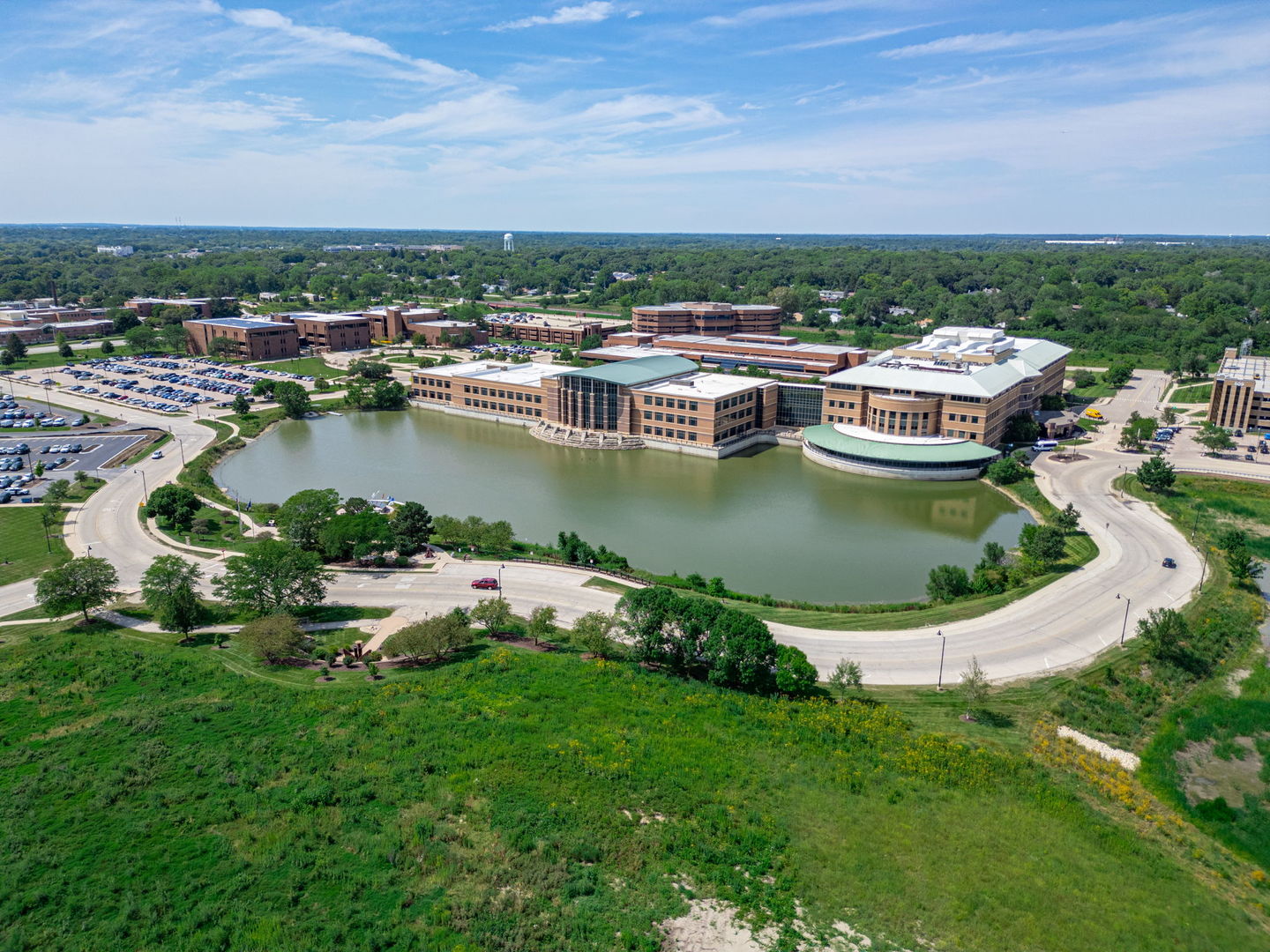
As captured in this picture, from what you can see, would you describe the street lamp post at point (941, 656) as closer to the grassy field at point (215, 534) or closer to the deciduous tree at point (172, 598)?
the deciduous tree at point (172, 598)

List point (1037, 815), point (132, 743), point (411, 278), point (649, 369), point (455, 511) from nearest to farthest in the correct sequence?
1. point (1037, 815)
2. point (132, 743)
3. point (455, 511)
4. point (649, 369)
5. point (411, 278)

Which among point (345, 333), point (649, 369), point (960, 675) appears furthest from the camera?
point (345, 333)

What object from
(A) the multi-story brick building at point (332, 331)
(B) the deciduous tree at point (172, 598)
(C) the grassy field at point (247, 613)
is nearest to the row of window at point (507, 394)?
(A) the multi-story brick building at point (332, 331)

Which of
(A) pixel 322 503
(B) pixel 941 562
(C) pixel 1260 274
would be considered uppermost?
(C) pixel 1260 274

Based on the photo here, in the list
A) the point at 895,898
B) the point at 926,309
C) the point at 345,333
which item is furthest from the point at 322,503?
the point at 926,309

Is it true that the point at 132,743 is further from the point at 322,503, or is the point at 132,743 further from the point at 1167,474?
the point at 1167,474
